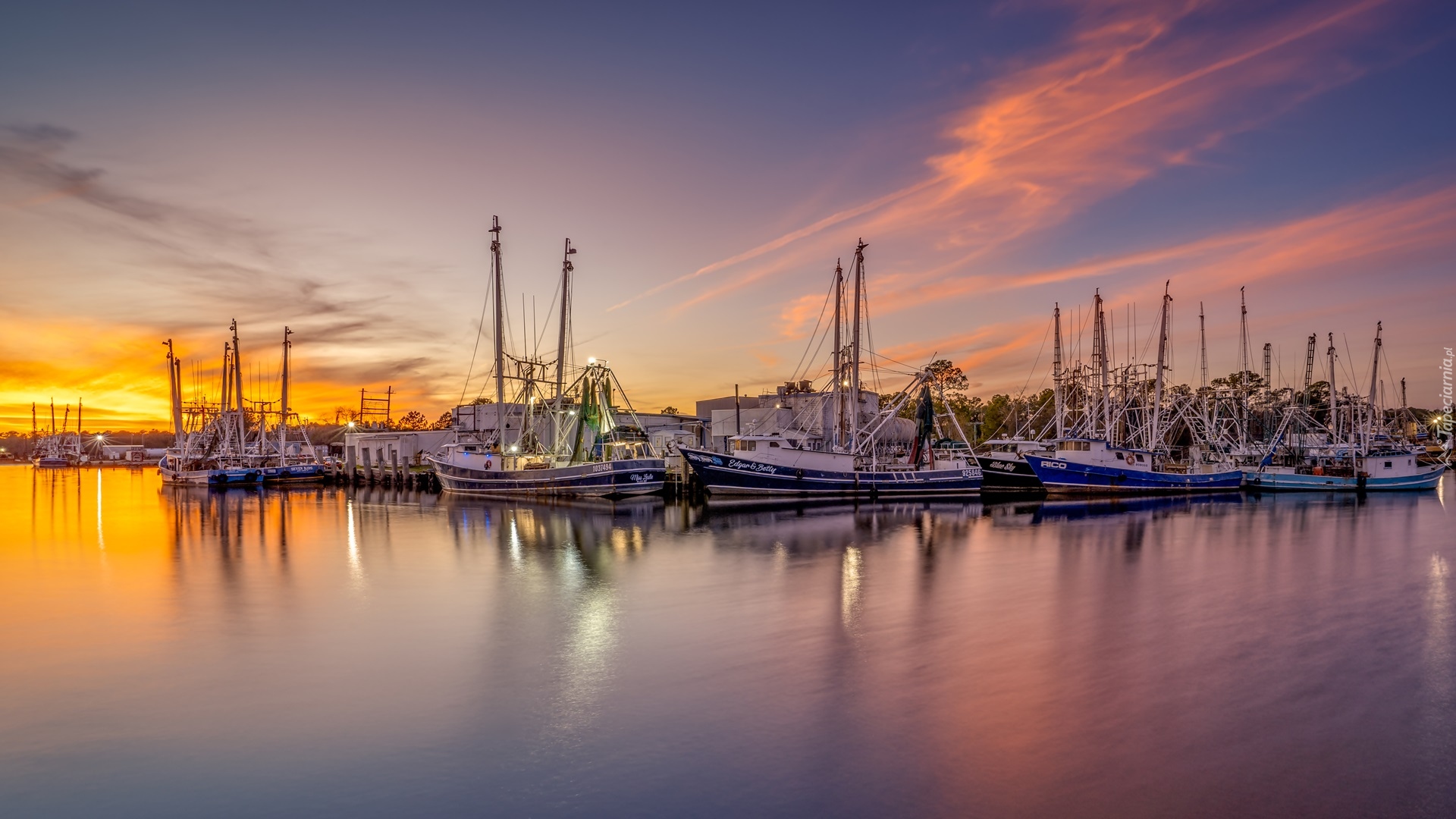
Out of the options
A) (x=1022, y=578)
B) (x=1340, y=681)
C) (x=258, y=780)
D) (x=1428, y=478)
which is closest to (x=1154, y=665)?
(x=1340, y=681)

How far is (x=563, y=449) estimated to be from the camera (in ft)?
167

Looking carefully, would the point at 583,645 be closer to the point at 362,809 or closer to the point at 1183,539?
the point at 362,809

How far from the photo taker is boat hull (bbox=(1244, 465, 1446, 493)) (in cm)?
4972

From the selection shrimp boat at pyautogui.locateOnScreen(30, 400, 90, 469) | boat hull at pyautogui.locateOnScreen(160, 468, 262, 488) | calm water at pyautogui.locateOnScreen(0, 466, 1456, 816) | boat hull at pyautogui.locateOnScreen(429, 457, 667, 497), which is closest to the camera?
calm water at pyautogui.locateOnScreen(0, 466, 1456, 816)

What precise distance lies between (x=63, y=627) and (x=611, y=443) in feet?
99.5

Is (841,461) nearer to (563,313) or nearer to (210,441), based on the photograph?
(563,313)

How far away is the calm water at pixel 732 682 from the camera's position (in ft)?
25.7

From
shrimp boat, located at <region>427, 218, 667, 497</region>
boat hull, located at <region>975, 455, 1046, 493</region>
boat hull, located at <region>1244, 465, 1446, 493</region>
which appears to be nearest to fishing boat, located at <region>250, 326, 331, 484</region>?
shrimp boat, located at <region>427, 218, 667, 497</region>

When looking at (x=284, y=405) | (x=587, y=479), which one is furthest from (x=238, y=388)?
(x=587, y=479)

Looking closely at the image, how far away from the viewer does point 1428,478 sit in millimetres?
50469

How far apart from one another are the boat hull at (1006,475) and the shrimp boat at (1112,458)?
1.65m

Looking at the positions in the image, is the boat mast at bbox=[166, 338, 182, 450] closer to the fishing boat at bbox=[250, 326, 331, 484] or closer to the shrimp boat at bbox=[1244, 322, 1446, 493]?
the fishing boat at bbox=[250, 326, 331, 484]

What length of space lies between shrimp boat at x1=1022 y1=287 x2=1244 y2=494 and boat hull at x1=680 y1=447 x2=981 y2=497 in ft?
15.2

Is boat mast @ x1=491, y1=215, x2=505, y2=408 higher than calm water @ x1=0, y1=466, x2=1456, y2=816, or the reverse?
boat mast @ x1=491, y1=215, x2=505, y2=408
